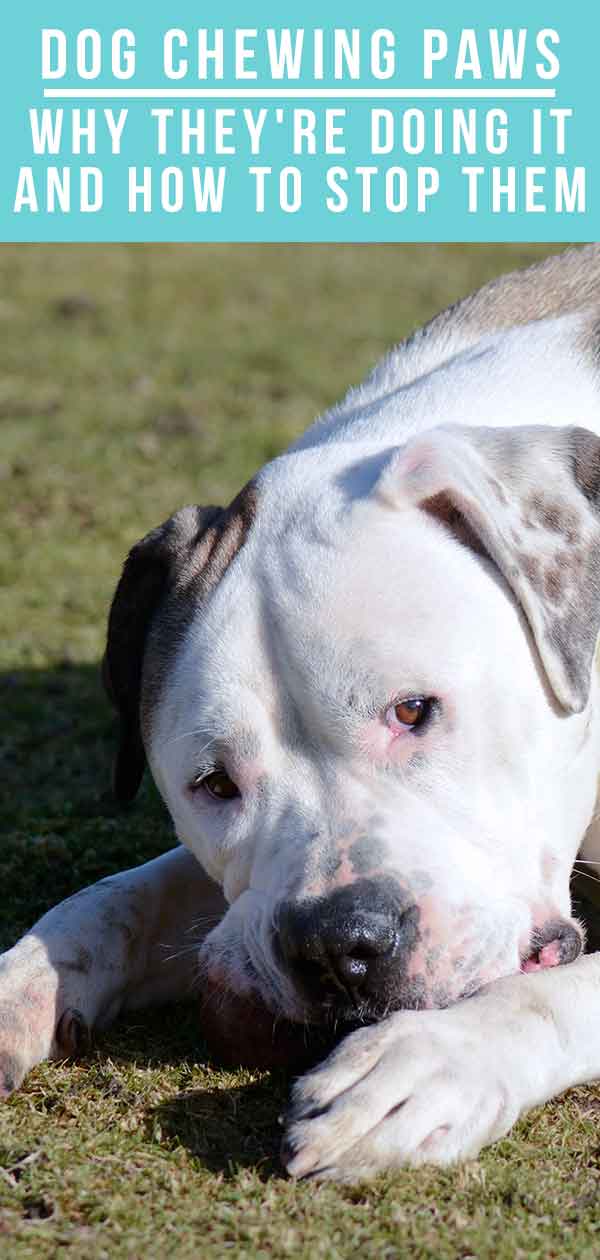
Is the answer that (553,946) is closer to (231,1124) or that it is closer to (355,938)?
(355,938)

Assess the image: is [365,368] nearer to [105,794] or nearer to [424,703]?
[105,794]

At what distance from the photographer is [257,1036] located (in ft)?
11.3

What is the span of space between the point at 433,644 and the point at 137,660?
86 cm

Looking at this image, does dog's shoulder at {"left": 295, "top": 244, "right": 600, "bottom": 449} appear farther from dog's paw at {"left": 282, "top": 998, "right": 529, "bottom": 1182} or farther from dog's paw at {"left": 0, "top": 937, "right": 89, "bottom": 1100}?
dog's paw at {"left": 282, "top": 998, "right": 529, "bottom": 1182}

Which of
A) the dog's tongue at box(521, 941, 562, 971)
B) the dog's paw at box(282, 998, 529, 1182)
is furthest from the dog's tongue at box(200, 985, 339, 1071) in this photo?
the dog's tongue at box(521, 941, 562, 971)

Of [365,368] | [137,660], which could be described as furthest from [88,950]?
[365,368]

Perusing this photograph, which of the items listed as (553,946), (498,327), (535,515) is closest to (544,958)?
(553,946)

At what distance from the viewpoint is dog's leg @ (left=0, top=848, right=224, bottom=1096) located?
11.8 feet

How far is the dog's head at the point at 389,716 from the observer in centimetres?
324

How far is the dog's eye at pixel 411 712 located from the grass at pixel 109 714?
0.76 metres

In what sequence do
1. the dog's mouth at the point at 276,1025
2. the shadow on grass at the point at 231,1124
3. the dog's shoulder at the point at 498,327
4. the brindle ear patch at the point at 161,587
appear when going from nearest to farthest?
the shadow on grass at the point at 231,1124
the dog's mouth at the point at 276,1025
the brindle ear patch at the point at 161,587
the dog's shoulder at the point at 498,327

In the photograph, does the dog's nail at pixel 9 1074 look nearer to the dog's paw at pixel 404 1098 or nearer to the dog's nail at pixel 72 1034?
the dog's nail at pixel 72 1034

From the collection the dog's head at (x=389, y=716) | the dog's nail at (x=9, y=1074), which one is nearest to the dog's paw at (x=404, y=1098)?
the dog's head at (x=389, y=716)

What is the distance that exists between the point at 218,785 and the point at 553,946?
29.6 inches
